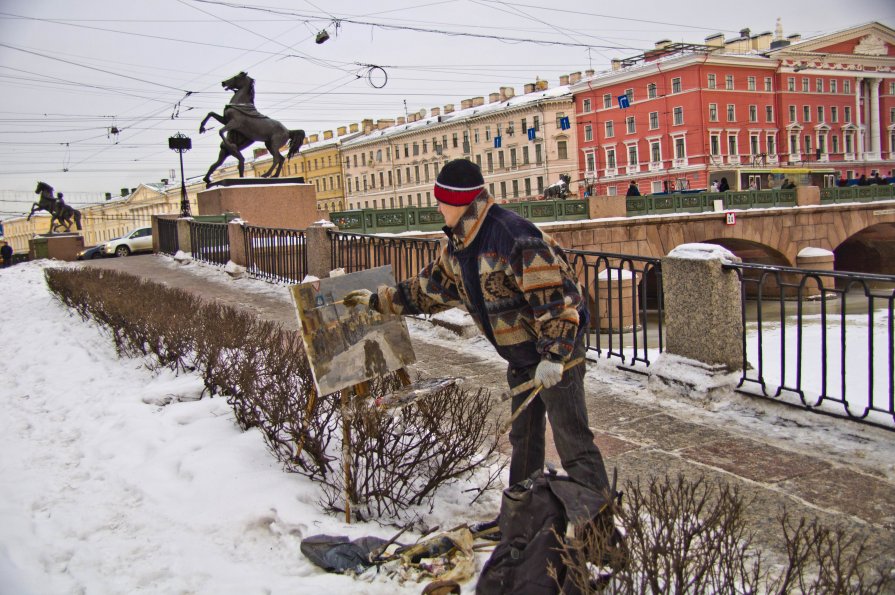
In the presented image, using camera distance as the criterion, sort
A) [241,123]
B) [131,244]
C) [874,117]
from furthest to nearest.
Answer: [874,117] → [131,244] → [241,123]

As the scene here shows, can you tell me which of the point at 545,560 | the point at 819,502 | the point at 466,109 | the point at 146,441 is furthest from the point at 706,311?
the point at 466,109

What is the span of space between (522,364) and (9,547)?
2757 mm

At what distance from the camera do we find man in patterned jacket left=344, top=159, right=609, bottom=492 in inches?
115

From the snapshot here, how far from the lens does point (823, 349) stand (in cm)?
550

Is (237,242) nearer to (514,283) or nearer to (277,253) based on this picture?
(277,253)

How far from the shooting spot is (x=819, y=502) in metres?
3.78

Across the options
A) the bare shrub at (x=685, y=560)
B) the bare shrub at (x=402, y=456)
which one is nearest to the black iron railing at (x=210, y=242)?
the bare shrub at (x=402, y=456)

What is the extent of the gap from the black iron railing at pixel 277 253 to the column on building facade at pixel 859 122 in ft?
222

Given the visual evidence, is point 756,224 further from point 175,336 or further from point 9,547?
point 9,547

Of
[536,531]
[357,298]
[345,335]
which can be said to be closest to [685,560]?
[536,531]

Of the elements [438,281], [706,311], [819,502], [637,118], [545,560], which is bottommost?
[819,502]

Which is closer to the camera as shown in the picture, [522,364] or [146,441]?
[522,364]

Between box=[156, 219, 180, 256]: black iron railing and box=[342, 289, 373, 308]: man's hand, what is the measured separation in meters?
19.9

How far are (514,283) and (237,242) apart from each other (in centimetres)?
1473
